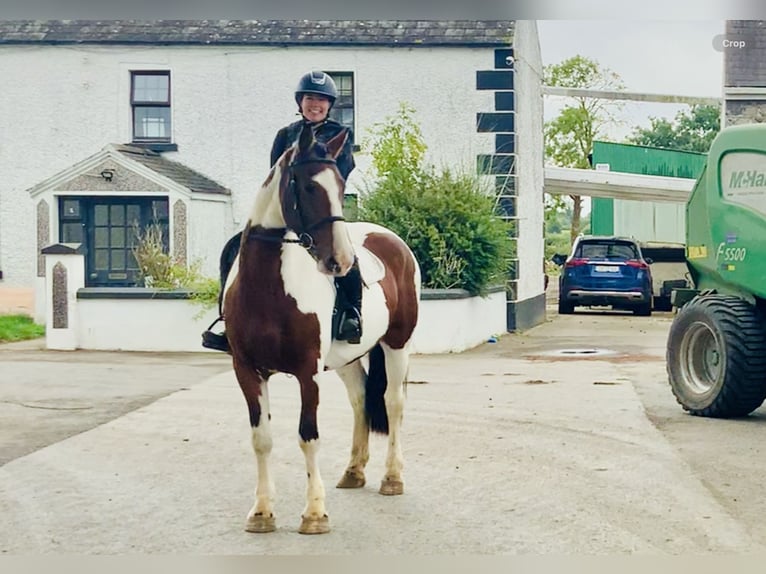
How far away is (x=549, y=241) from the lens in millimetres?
7152

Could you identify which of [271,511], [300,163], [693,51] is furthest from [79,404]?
[693,51]

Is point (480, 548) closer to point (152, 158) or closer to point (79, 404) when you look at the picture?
point (152, 158)

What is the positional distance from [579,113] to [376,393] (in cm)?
177

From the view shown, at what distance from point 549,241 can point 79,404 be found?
2.87 meters

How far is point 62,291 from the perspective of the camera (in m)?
6.39

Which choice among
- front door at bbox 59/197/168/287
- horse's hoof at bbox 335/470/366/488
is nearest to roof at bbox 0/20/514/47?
front door at bbox 59/197/168/287

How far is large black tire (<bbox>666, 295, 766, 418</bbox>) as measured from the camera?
6.71 meters

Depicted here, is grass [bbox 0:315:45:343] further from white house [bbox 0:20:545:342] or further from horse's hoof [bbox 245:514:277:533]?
horse's hoof [bbox 245:514:277:533]

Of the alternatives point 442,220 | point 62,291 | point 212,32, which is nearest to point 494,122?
point 442,220

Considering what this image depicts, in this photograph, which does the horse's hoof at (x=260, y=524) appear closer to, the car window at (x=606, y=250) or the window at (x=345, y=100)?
the window at (x=345, y=100)

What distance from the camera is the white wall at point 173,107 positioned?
579 cm

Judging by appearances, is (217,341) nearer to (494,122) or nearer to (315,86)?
(315,86)

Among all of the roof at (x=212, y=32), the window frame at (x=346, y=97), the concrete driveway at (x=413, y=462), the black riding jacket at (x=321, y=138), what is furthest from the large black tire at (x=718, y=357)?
the black riding jacket at (x=321, y=138)

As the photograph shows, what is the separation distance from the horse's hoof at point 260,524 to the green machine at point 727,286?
3.28 m
